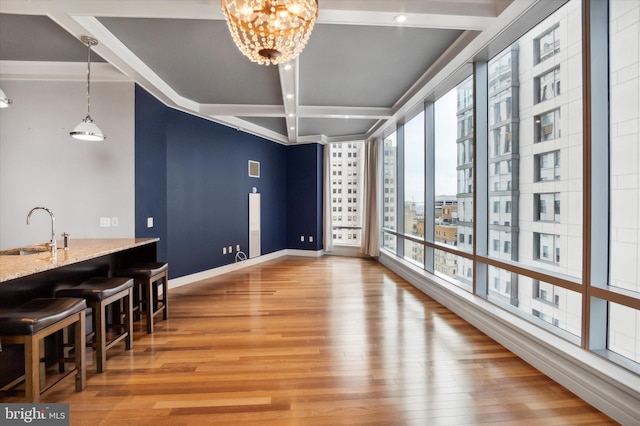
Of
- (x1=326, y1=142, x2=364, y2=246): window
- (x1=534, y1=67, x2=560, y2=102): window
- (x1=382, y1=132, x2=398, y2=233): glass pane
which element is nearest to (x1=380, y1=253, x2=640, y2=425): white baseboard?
(x1=534, y1=67, x2=560, y2=102): window

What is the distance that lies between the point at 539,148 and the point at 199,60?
3671 mm

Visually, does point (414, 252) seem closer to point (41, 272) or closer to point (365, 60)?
point (365, 60)

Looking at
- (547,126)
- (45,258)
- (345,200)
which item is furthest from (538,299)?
(345,200)

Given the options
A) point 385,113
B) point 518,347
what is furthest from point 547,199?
point 385,113

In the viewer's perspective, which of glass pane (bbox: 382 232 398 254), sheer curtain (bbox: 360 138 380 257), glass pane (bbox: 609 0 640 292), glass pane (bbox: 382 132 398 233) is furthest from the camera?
sheer curtain (bbox: 360 138 380 257)

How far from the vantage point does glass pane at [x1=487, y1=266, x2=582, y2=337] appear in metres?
2.37

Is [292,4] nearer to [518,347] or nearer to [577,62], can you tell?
[577,62]

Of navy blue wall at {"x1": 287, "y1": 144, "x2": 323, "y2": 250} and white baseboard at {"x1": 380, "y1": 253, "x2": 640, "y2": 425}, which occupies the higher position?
navy blue wall at {"x1": 287, "y1": 144, "x2": 323, "y2": 250}

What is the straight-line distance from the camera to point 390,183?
21.5ft

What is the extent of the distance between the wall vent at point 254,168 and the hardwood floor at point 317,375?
338 cm

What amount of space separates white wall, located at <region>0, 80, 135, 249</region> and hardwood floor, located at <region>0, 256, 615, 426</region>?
160 centimetres

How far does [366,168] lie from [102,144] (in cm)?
495

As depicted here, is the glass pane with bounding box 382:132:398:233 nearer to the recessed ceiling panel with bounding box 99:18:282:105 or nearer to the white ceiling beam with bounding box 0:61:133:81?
the recessed ceiling panel with bounding box 99:18:282:105

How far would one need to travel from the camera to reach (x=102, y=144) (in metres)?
3.66
